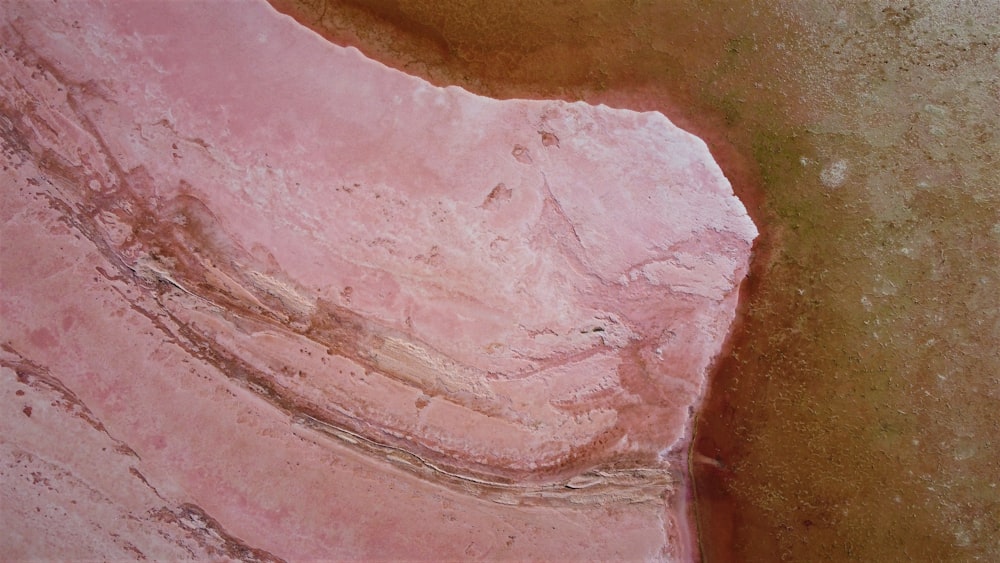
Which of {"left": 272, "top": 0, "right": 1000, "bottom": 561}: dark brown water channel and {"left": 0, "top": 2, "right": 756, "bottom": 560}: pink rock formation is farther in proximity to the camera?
{"left": 272, "top": 0, "right": 1000, "bottom": 561}: dark brown water channel

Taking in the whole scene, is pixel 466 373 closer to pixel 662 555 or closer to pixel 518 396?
pixel 518 396

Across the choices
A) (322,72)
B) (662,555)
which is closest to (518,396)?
(662,555)

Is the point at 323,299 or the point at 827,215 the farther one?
the point at 827,215

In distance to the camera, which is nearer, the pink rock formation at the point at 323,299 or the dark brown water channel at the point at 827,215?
the pink rock formation at the point at 323,299

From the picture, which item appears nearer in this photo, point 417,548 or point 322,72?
point 417,548
